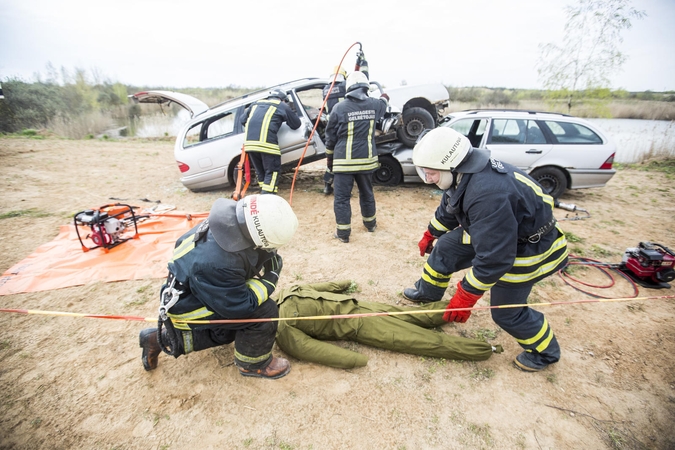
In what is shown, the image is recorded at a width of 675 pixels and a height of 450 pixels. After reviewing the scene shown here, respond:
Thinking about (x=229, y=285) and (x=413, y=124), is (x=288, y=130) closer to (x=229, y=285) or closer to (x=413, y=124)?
(x=413, y=124)

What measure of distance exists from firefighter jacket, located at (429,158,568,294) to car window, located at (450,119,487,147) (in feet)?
12.4

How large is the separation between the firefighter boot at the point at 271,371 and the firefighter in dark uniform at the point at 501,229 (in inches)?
51.9

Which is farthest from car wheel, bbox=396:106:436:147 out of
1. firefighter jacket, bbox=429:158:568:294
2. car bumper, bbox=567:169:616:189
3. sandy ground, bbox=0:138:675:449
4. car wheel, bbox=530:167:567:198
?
firefighter jacket, bbox=429:158:568:294

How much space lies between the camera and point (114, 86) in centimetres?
1938

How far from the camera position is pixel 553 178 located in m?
5.44

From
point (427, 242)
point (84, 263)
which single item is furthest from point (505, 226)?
point (84, 263)

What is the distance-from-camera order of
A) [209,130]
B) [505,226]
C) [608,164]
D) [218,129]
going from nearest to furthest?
[505,226], [608,164], [209,130], [218,129]

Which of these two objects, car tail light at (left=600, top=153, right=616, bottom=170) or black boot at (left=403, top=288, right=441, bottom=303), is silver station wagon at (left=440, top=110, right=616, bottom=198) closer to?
car tail light at (left=600, top=153, right=616, bottom=170)

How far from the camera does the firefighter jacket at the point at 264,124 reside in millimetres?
4625

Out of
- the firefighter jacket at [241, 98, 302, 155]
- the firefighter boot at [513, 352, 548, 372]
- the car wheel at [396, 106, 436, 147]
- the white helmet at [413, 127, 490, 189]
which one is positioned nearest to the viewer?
the white helmet at [413, 127, 490, 189]

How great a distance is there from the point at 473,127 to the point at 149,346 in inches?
226

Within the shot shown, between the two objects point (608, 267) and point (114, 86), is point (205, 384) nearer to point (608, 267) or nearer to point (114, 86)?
point (608, 267)

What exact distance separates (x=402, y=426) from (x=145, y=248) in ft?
12.5

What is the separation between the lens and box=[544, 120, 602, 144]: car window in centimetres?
520
